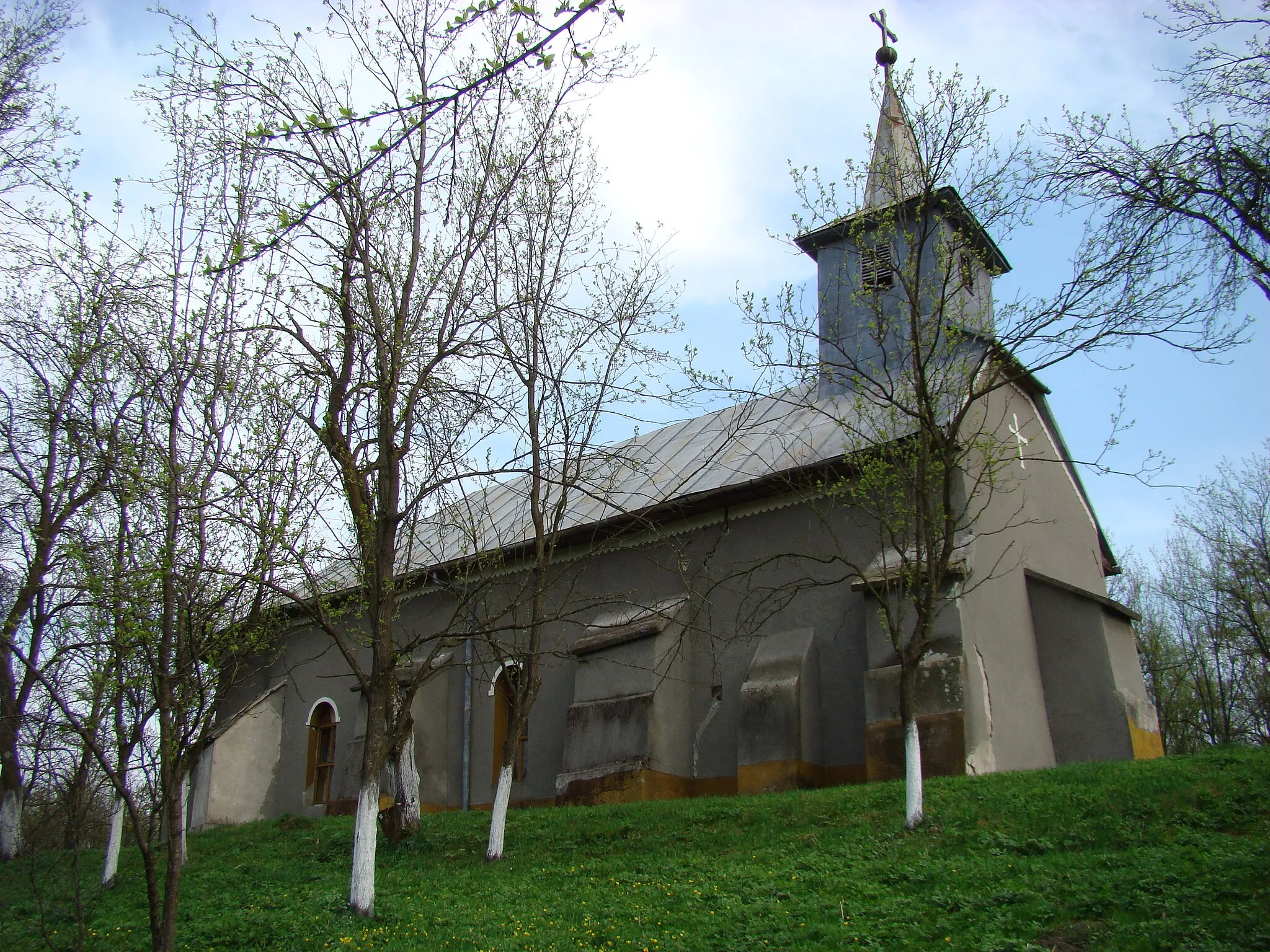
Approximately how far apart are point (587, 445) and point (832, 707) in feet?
16.4

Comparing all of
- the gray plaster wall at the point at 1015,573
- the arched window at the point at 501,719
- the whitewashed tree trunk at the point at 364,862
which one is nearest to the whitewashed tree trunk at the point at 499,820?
the whitewashed tree trunk at the point at 364,862

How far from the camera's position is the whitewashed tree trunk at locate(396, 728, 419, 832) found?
13453 mm

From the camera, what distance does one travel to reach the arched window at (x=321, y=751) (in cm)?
2122

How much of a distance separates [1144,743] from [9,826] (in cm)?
1609

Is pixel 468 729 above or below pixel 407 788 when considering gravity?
above

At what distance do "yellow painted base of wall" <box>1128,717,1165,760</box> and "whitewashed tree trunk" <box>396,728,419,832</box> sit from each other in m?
9.17

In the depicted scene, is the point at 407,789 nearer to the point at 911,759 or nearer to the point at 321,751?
the point at 911,759

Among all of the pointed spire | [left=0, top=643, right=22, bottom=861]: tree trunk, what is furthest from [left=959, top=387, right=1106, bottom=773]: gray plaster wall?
[left=0, top=643, right=22, bottom=861]: tree trunk

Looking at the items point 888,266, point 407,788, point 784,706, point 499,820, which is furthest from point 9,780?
point 888,266

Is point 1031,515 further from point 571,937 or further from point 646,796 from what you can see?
point 571,937

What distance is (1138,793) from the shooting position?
9828mm

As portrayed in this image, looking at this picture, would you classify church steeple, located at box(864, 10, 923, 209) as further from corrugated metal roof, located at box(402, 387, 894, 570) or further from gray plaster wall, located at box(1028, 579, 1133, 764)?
gray plaster wall, located at box(1028, 579, 1133, 764)

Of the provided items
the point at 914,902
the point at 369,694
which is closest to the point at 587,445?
the point at 369,694

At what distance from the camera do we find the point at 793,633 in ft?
49.4
